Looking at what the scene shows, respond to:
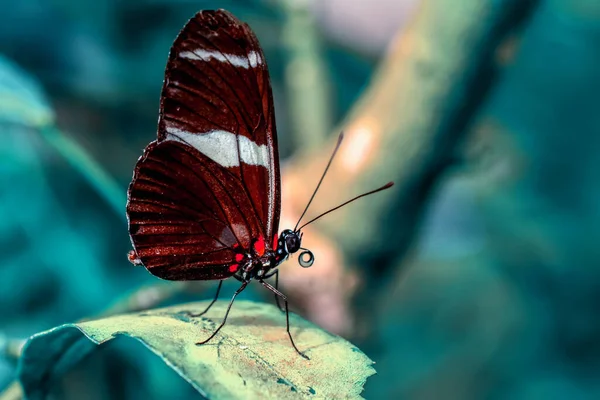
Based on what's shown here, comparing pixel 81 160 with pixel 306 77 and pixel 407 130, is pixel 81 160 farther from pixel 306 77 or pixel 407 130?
pixel 306 77

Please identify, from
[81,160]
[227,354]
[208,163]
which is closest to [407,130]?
[208,163]

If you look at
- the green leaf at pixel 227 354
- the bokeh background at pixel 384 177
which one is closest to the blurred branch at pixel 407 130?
the bokeh background at pixel 384 177

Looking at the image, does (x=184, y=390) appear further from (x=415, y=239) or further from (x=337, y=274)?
(x=415, y=239)

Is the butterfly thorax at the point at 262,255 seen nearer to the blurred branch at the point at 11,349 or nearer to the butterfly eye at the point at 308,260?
the butterfly eye at the point at 308,260

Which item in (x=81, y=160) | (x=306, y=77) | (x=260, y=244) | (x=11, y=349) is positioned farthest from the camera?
(x=306, y=77)

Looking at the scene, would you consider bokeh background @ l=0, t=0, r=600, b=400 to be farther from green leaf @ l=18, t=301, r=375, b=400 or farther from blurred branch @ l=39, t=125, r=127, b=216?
green leaf @ l=18, t=301, r=375, b=400

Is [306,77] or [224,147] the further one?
[306,77]

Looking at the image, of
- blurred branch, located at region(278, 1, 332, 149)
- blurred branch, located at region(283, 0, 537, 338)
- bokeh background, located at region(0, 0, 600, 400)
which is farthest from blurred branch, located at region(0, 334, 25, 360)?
blurred branch, located at region(278, 1, 332, 149)
